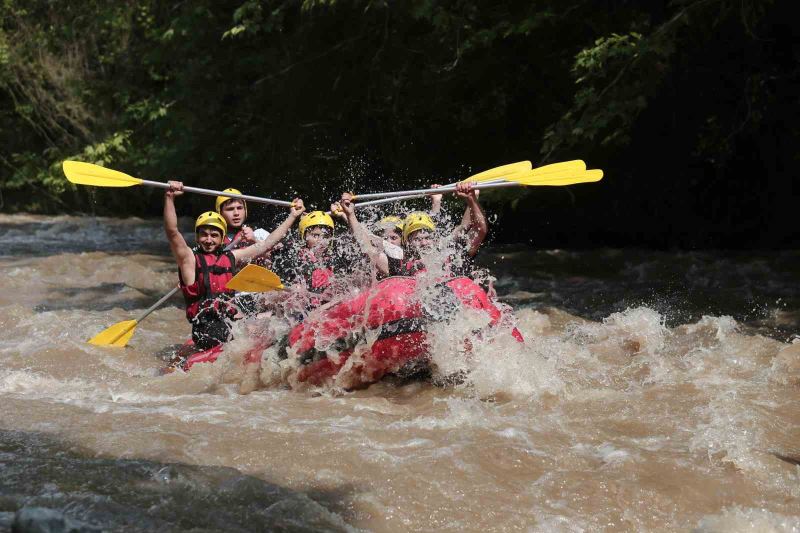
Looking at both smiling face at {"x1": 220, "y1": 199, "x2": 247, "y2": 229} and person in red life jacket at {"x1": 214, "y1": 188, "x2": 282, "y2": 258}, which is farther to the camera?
smiling face at {"x1": 220, "y1": 199, "x2": 247, "y2": 229}

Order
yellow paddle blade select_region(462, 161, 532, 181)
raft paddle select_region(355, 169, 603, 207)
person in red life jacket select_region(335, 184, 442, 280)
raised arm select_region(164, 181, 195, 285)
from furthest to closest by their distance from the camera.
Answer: yellow paddle blade select_region(462, 161, 532, 181), raft paddle select_region(355, 169, 603, 207), raised arm select_region(164, 181, 195, 285), person in red life jacket select_region(335, 184, 442, 280)

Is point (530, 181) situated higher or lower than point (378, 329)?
higher

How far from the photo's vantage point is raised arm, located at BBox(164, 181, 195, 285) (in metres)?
5.90

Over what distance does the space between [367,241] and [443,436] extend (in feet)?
5.90

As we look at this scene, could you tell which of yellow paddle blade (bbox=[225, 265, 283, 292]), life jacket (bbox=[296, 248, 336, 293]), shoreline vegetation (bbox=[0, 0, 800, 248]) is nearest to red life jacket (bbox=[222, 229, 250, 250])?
life jacket (bbox=[296, 248, 336, 293])

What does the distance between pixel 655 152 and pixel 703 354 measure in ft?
15.9

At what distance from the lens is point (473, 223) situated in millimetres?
6016

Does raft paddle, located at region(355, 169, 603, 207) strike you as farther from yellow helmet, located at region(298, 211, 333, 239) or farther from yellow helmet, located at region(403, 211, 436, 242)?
yellow helmet, located at region(403, 211, 436, 242)

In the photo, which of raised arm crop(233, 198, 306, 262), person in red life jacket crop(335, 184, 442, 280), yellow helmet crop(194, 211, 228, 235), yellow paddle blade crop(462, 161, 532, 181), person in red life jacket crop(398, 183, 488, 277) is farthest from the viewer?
yellow paddle blade crop(462, 161, 532, 181)

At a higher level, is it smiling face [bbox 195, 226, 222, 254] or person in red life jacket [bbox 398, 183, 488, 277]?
smiling face [bbox 195, 226, 222, 254]

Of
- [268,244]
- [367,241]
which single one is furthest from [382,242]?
[268,244]

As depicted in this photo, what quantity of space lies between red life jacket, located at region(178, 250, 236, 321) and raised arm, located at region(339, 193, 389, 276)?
2.90 feet

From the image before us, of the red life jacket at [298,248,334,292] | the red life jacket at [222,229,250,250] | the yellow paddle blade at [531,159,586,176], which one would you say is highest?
the yellow paddle blade at [531,159,586,176]

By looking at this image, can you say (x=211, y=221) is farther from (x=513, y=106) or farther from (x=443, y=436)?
(x=513, y=106)
